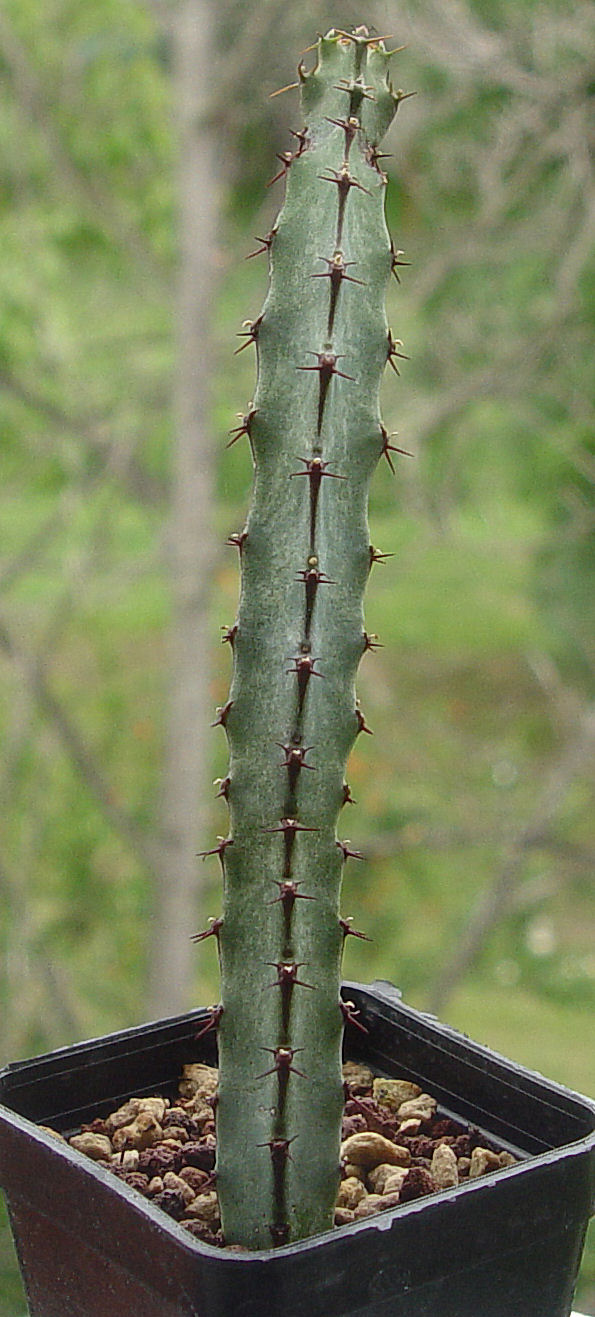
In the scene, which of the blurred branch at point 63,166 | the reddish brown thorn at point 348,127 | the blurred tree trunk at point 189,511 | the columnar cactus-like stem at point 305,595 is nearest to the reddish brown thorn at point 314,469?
the columnar cactus-like stem at point 305,595

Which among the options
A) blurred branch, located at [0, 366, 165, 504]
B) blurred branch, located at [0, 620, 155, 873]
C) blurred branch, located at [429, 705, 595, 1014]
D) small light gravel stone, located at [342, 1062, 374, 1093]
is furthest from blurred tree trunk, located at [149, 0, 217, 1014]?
small light gravel stone, located at [342, 1062, 374, 1093]

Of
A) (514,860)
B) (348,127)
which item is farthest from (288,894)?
(514,860)

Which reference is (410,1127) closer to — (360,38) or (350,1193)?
(350,1193)

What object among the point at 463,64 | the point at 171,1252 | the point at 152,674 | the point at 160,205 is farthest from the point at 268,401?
the point at 152,674

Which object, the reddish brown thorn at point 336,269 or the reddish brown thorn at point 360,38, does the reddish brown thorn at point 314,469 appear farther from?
the reddish brown thorn at point 360,38

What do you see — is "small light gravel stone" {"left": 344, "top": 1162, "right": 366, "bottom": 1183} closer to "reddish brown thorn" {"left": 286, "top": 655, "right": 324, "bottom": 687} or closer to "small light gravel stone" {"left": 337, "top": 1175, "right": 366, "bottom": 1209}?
"small light gravel stone" {"left": 337, "top": 1175, "right": 366, "bottom": 1209}

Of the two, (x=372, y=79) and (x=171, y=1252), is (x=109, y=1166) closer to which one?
(x=171, y=1252)
